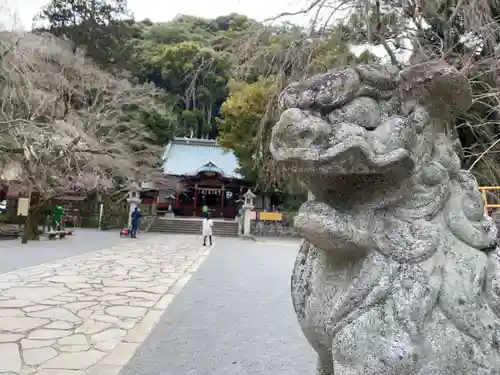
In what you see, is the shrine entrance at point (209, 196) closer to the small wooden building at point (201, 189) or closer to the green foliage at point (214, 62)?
the small wooden building at point (201, 189)

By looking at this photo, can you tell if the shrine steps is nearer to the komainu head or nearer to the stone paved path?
the stone paved path

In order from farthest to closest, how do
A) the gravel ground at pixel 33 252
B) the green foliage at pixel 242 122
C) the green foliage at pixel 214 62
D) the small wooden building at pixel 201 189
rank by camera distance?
1. the small wooden building at pixel 201 189
2. the green foliage at pixel 242 122
3. the gravel ground at pixel 33 252
4. the green foliage at pixel 214 62

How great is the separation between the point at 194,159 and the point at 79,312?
27.2 m

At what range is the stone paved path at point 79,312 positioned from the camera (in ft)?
11.5

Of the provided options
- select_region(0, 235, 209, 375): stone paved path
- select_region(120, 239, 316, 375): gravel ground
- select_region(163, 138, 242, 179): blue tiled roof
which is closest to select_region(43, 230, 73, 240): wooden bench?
select_region(0, 235, 209, 375): stone paved path

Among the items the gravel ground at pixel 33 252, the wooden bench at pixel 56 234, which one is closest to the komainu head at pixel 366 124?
the gravel ground at pixel 33 252

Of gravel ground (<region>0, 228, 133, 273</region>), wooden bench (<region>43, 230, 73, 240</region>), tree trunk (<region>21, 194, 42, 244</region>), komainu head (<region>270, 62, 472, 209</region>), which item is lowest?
gravel ground (<region>0, 228, 133, 273</region>)

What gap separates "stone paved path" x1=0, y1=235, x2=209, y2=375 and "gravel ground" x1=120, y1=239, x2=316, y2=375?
21 centimetres

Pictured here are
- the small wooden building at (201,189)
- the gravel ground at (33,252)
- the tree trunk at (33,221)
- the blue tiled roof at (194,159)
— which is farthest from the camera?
the blue tiled roof at (194,159)

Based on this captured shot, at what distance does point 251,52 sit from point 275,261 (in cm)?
655

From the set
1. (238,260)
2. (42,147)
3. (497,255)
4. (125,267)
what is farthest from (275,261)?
(497,255)

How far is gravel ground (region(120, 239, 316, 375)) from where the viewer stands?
356cm

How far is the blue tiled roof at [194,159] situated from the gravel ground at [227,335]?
21.3 metres

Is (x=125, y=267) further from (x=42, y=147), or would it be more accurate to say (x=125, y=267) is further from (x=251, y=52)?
(x=251, y=52)
